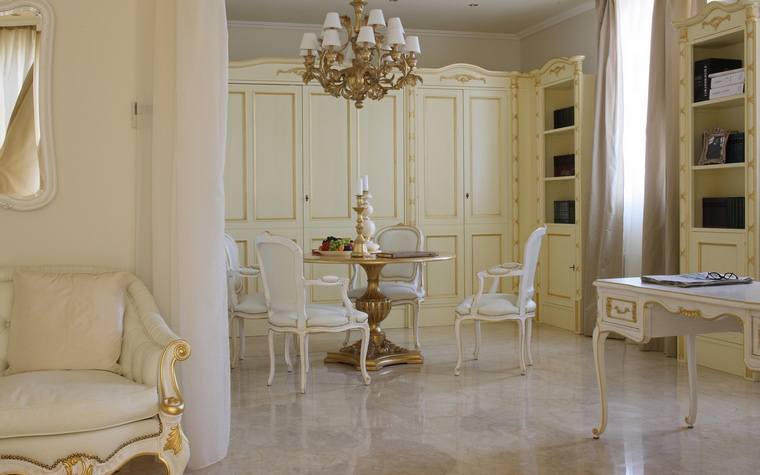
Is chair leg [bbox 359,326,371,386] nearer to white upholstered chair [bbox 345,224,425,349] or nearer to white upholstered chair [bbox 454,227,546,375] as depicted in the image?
white upholstered chair [bbox 454,227,546,375]

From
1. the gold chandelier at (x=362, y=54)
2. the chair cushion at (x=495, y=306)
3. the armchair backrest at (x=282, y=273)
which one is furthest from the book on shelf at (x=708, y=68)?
the armchair backrest at (x=282, y=273)

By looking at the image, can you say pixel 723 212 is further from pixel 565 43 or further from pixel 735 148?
pixel 565 43

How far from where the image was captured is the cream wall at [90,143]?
3.21 meters

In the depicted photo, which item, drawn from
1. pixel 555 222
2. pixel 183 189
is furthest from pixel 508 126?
pixel 183 189

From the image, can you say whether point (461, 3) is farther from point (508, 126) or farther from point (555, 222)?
point (555, 222)

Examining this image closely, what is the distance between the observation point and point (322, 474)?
2893 mm

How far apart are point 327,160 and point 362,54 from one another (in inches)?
82.7

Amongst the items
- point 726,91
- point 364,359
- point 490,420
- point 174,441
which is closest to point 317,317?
point 364,359

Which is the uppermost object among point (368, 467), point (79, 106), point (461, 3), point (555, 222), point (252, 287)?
point (461, 3)

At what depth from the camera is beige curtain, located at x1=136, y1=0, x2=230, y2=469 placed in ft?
9.82

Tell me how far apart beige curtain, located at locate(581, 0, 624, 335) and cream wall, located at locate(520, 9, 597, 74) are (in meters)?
0.46

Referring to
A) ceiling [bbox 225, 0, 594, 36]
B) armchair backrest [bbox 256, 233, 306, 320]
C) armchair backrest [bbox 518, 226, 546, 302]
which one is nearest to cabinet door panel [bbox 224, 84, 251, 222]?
ceiling [bbox 225, 0, 594, 36]

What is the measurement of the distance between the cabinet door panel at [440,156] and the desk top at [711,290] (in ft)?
11.9

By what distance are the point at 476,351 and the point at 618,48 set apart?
2.89 metres
